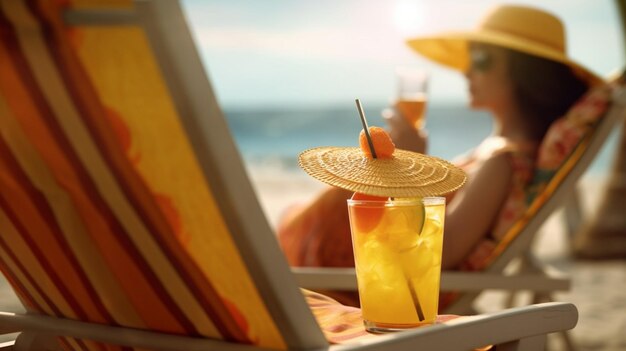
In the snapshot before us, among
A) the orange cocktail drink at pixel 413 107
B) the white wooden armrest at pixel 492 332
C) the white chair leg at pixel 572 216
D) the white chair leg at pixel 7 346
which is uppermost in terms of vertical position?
the white chair leg at pixel 7 346

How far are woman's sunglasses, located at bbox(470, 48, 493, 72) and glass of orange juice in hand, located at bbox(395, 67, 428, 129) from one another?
0.58m

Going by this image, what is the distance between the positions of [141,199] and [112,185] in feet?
0.14

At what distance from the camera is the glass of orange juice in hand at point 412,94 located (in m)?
2.90

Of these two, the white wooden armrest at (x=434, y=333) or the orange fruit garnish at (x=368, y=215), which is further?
the orange fruit garnish at (x=368, y=215)

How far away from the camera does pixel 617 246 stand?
711 centimetres

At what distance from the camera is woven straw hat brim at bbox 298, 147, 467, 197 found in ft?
4.63

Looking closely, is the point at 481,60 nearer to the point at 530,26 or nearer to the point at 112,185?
the point at 530,26

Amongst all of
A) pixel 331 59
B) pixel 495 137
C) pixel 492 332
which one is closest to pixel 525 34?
pixel 495 137

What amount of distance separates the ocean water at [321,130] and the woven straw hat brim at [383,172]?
20.2 metres

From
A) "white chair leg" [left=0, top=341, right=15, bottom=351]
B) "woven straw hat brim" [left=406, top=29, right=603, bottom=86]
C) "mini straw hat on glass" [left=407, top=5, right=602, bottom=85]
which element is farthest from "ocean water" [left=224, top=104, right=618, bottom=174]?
"white chair leg" [left=0, top=341, right=15, bottom=351]

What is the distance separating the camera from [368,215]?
1.48 metres

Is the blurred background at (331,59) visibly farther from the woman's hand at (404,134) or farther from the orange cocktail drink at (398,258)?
the orange cocktail drink at (398,258)

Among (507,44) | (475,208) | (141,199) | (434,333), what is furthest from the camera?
(507,44)

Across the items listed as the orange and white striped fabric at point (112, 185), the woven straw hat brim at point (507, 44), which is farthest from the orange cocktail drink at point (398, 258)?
the woven straw hat brim at point (507, 44)
